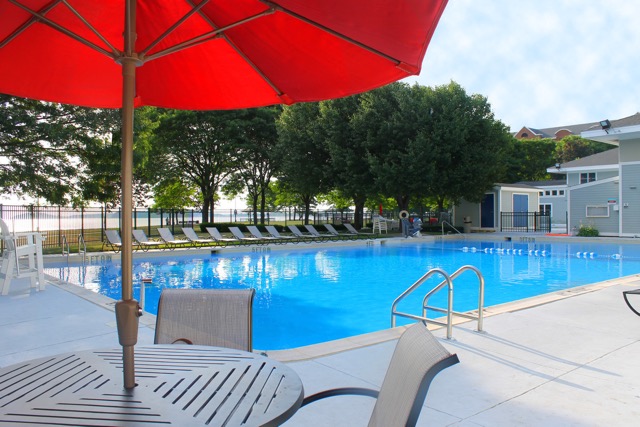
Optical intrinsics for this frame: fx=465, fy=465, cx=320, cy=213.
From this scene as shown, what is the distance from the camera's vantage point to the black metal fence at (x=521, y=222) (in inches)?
1128

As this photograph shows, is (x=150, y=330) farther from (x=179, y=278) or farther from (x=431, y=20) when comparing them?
(x=179, y=278)

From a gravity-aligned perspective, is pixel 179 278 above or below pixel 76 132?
below

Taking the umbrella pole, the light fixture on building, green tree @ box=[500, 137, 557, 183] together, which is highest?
green tree @ box=[500, 137, 557, 183]

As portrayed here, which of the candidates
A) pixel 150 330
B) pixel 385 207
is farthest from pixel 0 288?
pixel 385 207

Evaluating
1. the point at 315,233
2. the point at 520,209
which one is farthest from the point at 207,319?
the point at 520,209

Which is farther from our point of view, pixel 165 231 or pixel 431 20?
pixel 165 231

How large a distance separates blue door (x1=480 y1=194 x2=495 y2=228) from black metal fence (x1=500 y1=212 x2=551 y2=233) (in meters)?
0.64

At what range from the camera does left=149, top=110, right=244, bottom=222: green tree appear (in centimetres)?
2681

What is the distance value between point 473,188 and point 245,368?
24.1 meters

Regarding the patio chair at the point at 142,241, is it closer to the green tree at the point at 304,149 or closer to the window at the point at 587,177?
the green tree at the point at 304,149

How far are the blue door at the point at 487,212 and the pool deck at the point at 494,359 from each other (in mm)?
23119

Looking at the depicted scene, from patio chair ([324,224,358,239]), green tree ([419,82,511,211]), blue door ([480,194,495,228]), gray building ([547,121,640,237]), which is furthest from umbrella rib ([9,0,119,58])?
blue door ([480,194,495,228])

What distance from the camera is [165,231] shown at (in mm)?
16453

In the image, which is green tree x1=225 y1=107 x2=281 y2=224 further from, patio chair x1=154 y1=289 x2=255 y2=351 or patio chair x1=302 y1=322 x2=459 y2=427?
patio chair x1=302 y1=322 x2=459 y2=427
